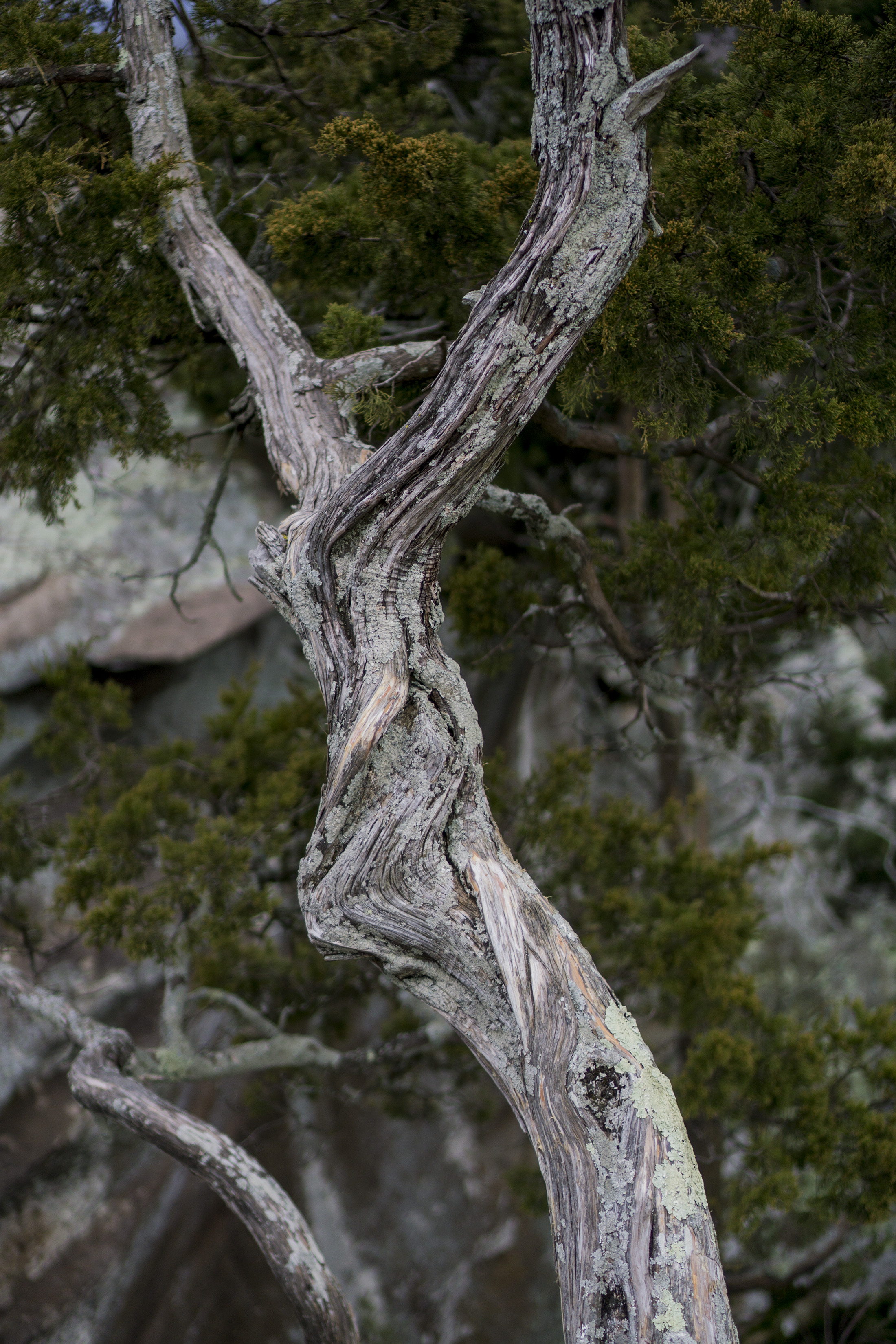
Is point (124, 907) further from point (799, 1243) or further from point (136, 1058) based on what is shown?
point (799, 1243)

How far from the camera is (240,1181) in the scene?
2.51m

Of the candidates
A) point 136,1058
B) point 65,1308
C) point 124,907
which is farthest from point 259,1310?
point 124,907

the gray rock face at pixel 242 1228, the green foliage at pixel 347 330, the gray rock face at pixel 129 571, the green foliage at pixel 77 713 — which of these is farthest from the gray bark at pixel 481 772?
the gray rock face at pixel 129 571

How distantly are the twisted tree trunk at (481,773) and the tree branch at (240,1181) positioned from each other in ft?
3.13

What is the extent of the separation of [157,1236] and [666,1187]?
4702 millimetres

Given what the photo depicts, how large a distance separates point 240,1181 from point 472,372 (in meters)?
2.17

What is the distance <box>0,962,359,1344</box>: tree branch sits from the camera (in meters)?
2.40

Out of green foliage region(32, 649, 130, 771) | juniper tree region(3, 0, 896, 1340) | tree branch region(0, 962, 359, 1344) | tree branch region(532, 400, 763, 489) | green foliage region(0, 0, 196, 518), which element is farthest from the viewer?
green foliage region(32, 649, 130, 771)

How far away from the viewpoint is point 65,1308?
15.2ft

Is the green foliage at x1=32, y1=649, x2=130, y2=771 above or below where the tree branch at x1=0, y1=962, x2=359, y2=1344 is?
above

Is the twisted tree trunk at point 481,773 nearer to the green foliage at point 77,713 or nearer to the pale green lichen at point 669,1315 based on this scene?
the pale green lichen at point 669,1315

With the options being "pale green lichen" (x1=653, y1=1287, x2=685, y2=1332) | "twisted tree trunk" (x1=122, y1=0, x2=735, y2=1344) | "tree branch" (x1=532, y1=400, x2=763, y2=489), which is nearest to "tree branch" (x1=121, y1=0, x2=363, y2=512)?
"twisted tree trunk" (x1=122, y1=0, x2=735, y2=1344)

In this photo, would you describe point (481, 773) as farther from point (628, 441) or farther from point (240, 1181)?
point (628, 441)

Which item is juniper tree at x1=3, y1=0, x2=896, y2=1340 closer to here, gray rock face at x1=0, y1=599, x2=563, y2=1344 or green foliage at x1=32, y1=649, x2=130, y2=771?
green foliage at x1=32, y1=649, x2=130, y2=771
